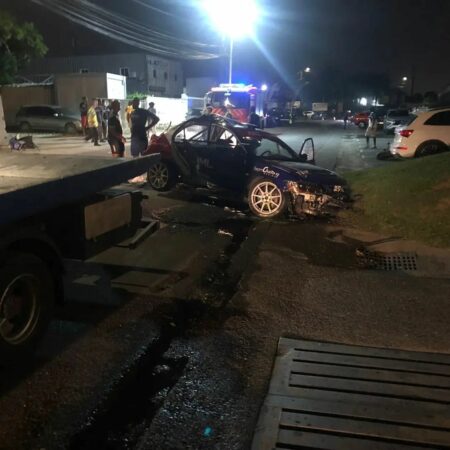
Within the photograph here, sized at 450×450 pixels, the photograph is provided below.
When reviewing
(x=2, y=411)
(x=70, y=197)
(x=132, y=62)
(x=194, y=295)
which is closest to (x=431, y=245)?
(x=194, y=295)

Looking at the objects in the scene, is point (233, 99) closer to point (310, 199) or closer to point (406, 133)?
point (406, 133)

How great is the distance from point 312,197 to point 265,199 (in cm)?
81

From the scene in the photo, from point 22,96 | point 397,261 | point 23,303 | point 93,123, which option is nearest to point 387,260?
point 397,261

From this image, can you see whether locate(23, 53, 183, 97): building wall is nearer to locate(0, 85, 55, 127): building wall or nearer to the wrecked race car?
locate(0, 85, 55, 127): building wall

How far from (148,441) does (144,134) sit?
9.23m

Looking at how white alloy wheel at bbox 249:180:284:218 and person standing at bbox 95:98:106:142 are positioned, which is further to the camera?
person standing at bbox 95:98:106:142

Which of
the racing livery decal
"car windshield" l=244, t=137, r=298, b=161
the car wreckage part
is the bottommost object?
the car wreckage part

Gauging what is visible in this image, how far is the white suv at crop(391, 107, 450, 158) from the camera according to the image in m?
14.9

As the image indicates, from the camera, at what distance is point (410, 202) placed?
8.70 meters

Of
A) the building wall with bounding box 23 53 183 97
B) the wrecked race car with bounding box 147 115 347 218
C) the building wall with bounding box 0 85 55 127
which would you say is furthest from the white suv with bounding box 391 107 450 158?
the building wall with bounding box 23 53 183 97

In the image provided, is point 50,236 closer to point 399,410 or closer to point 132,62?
point 399,410

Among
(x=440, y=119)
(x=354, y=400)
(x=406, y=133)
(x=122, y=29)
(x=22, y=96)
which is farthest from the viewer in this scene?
(x=22, y=96)

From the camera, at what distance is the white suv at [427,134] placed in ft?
48.9

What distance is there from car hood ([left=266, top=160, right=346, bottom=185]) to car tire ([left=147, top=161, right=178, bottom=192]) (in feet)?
7.61
